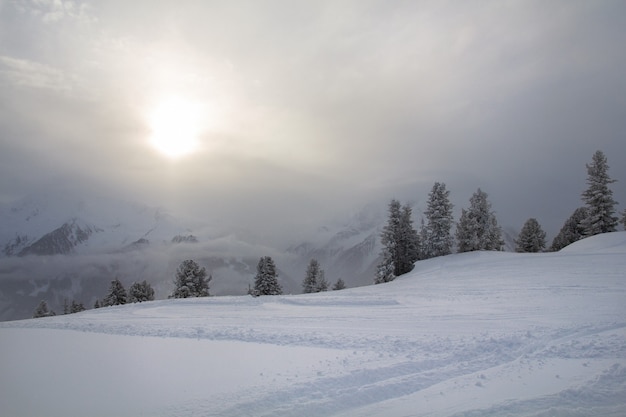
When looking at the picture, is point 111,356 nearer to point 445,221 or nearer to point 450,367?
point 450,367

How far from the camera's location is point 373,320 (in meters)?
15.8

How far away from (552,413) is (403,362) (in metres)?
3.55

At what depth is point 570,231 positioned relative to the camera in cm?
5462

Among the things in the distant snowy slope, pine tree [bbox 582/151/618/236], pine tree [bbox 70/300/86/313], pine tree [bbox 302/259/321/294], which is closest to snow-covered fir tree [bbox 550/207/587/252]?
pine tree [bbox 582/151/618/236]

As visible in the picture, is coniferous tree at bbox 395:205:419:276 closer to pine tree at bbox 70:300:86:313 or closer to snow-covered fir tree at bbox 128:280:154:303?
snow-covered fir tree at bbox 128:280:154:303

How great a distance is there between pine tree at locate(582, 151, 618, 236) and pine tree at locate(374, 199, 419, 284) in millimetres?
21758

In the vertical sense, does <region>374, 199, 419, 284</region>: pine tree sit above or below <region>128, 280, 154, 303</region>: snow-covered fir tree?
above

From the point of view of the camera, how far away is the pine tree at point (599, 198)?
141 ft

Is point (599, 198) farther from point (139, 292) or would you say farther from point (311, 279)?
point (139, 292)

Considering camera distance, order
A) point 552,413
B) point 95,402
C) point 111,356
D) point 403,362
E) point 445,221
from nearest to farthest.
→ 1. point 552,413
2. point 95,402
3. point 403,362
4. point 111,356
5. point 445,221

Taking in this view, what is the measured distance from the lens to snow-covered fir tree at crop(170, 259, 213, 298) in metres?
48.1

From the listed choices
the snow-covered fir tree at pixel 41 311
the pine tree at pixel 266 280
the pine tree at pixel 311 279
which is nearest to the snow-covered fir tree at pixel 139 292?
the snow-covered fir tree at pixel 41 311

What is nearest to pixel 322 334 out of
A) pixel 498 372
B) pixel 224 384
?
pixel 224 384

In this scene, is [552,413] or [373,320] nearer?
[552,413]
